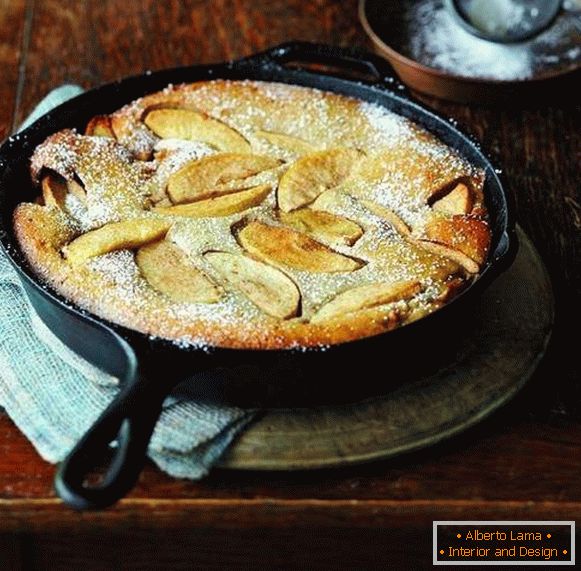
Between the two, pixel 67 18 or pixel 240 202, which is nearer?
pixel 240 202

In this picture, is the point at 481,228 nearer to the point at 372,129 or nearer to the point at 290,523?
the point at 372,129

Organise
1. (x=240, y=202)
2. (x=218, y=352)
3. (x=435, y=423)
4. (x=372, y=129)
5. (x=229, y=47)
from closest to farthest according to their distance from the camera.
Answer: (x=218, y=352), (x=435, y=423), (x=240, y=202), (x=372, y=129), (x=229, y=47)

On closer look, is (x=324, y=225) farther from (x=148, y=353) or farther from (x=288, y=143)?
(x=148, y=353)

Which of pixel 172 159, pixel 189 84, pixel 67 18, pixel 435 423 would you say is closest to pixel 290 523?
pixel 435 423

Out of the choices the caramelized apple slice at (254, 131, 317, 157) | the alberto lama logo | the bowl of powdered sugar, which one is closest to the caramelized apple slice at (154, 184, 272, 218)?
the caramelized apple slice at (254, 131, 317, 157)

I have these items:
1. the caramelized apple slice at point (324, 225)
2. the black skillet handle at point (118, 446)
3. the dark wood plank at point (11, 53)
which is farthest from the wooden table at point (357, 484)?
the caramelized apple slice at point (324, 225)

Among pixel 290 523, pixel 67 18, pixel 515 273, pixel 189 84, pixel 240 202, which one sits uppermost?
pixel 67 18

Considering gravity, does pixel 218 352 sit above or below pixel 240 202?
below

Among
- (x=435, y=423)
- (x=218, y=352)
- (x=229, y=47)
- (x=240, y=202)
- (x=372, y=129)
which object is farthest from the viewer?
(x=229, y=47)
